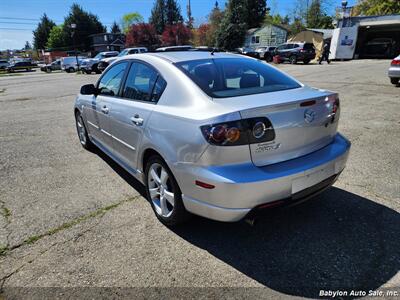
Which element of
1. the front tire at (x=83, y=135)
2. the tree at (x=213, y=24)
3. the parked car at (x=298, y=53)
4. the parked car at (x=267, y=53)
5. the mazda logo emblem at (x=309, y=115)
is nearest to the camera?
the mazda logo emblem at (x=309, y=115)

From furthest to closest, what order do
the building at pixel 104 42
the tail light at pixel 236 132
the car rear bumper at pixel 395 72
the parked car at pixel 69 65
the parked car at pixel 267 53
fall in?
the building at pixel 104 42 → the parked car at pixel 69 65 → the parked car at pixel 267 53 → the car rear bumper at pixel 395 72 → the tail light at pixel 236 132

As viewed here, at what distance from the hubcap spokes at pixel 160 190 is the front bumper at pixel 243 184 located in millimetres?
309

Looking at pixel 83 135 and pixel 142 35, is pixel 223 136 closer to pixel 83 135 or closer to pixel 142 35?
pixel 83 135

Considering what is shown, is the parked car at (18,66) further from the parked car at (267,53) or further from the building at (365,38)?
the building at (365,38)

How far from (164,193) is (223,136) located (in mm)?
1007

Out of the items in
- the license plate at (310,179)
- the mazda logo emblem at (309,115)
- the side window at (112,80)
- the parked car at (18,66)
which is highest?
the side window at (112,80)

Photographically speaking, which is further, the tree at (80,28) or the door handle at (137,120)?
the tree at (80,28)

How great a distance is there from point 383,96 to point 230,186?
9298 mm

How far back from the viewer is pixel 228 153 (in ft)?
7.50

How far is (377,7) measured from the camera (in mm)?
49094

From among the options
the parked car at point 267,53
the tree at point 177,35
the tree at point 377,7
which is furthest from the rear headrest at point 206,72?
the tree at point 177,35

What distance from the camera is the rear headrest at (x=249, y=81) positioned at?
3.00 m

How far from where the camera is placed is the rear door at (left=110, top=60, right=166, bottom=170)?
3.06m

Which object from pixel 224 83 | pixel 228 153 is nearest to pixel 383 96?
pixel 224 83
